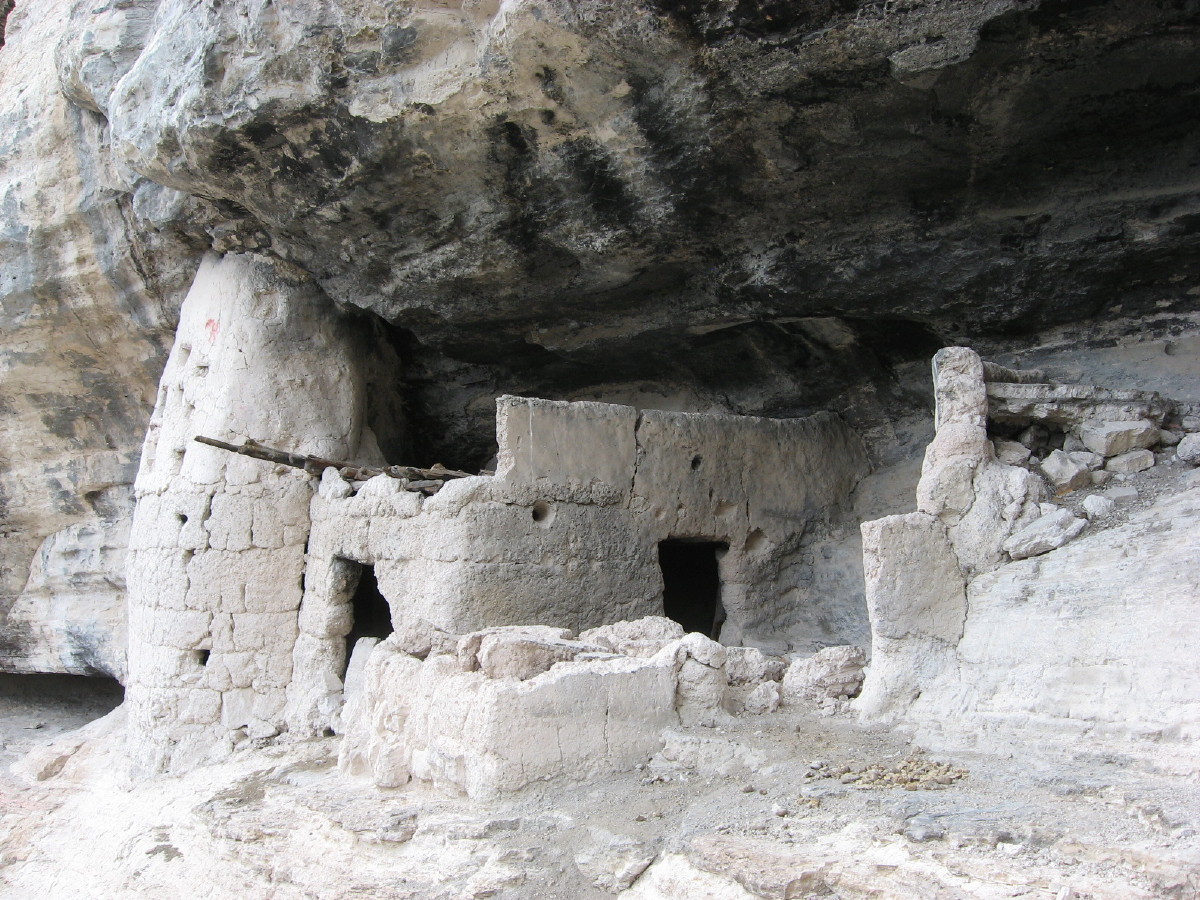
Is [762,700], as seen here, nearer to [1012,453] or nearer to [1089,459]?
[1012,453]

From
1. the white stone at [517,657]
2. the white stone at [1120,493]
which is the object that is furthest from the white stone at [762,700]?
the white stone at [1120,493]

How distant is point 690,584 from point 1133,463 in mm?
4047

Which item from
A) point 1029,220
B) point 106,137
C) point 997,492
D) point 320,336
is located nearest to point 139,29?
point 106,137

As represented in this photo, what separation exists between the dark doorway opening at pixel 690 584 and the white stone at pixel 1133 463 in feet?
12.2

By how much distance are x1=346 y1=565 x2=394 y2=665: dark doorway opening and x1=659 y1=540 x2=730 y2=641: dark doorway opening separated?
205 centimetres

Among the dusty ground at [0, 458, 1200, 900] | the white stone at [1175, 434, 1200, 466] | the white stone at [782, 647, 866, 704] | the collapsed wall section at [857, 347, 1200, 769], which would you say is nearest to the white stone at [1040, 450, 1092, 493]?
the collapsed wall section at [857, 347, 1200, 769]

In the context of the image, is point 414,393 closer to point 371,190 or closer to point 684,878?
point 371,190

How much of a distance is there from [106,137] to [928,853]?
763 centimetres

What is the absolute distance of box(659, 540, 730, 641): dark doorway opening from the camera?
8.52m

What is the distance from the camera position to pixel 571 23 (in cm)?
529

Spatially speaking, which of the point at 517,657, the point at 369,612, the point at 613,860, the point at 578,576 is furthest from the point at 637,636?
the point at 369,612

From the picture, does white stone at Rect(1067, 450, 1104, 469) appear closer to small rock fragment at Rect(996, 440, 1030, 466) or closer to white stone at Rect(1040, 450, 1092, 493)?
white stone at Rect(1040, 450, 1092, 493)

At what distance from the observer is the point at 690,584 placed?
28.3ft

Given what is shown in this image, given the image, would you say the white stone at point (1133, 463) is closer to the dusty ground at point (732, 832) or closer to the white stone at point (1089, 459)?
the white stone at point (1089, 459)
